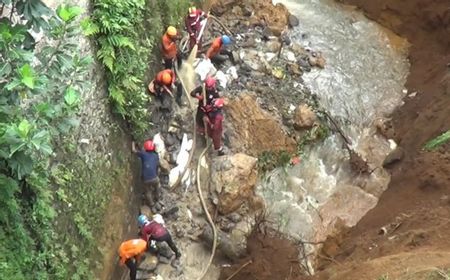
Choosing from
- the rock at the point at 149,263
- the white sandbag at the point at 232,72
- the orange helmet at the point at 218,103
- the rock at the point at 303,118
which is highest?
the orange helmet at the point at 218,103

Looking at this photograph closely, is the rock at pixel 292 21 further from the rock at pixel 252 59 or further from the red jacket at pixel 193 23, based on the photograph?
the red jacket at pixel 193 23

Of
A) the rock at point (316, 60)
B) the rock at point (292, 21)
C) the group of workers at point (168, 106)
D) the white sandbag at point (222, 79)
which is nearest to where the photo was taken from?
the group of workers at point (168, 106)

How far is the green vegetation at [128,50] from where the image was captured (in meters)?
10.7

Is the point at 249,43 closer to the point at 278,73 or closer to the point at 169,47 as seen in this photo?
the point at 278,73

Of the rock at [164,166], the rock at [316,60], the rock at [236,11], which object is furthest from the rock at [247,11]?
the rock at [164,166]

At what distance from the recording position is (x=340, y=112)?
1450cm

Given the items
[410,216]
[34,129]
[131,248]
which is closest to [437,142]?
[410,216]

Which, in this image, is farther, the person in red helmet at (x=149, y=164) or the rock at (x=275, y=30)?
the rock at (x=275, y=30)

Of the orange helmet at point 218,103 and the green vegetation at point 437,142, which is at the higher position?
the green vegetation at point 437,142

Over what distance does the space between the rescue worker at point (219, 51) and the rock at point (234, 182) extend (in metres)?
3.10

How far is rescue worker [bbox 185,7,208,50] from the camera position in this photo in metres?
13.9

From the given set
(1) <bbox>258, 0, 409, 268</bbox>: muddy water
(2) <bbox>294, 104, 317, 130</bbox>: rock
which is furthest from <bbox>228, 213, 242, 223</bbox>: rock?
(2) <bbox>294, 104, 317, 130</bbox>: rock

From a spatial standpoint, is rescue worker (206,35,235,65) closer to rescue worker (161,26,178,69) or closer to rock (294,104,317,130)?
rescue worker (161,26,178,69)

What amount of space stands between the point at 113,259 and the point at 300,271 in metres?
3.65
